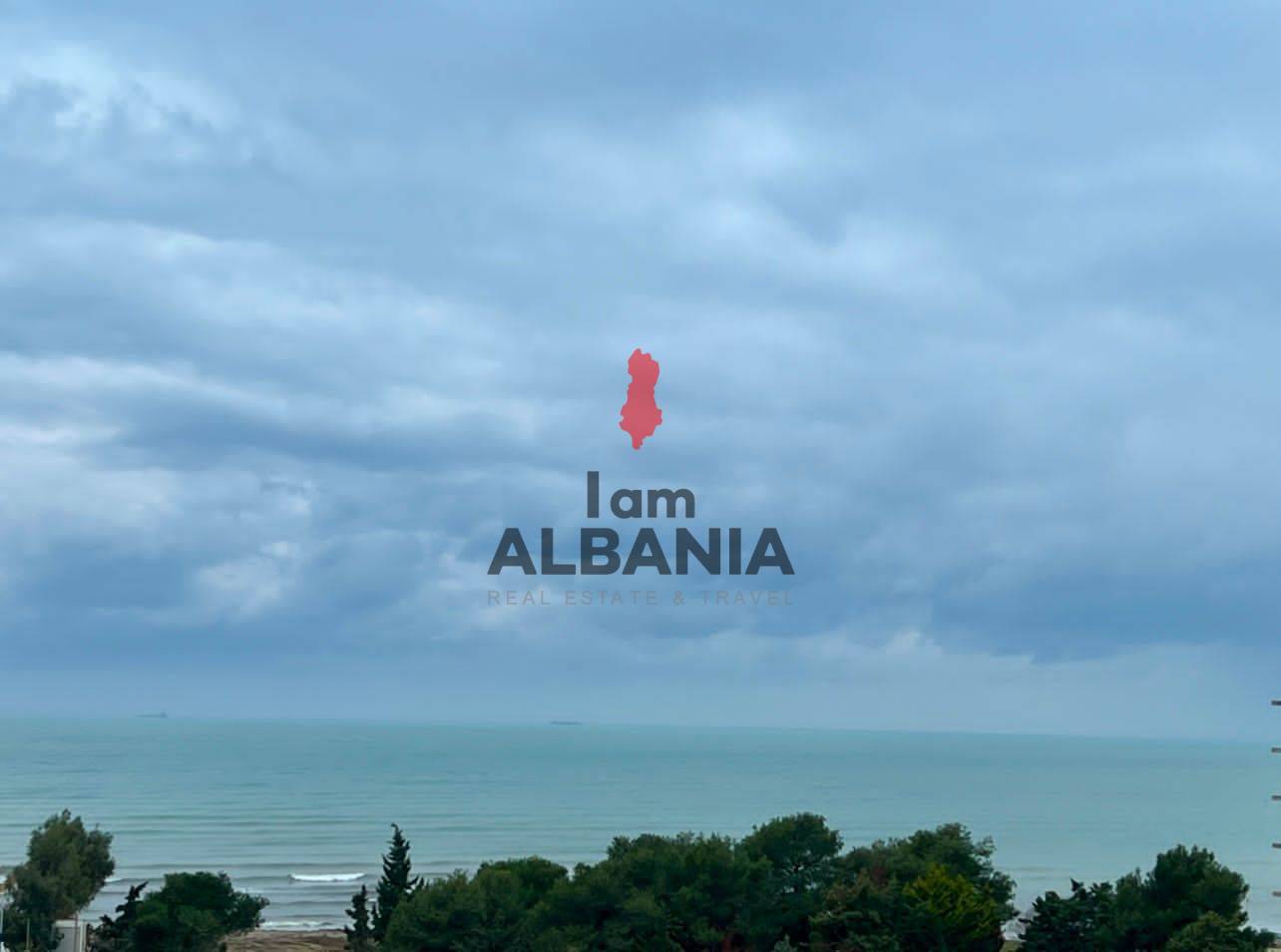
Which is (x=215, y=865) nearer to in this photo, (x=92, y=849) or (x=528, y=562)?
(x=528, y=562)

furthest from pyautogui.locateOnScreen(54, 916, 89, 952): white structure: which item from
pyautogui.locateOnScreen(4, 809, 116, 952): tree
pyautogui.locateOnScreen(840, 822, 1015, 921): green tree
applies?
pyautogui.locateOnScreen(840, 822, 1015, 921): green tree

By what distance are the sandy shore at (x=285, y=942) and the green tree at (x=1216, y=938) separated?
98.4 feet

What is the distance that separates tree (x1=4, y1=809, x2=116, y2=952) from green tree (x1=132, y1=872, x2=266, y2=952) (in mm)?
2281

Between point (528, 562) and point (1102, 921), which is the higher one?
point (528, 562)

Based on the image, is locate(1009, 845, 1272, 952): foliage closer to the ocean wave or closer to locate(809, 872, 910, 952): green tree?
locate(809, 872, 910, 952): green tree

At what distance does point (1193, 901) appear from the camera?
1374 inches

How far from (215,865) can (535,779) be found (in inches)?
3581

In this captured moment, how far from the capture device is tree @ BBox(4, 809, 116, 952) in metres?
36.9

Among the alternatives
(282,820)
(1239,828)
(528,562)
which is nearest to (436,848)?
(282,820)

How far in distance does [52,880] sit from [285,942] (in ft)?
52.9

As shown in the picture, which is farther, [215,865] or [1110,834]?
[1110,834]

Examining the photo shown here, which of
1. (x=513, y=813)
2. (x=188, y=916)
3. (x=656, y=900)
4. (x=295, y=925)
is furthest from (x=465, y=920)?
(x=513, y=813)

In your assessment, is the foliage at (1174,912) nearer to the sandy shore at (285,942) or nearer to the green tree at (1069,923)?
the green tree at (1069,923)

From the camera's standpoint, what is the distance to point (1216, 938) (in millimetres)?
33281
